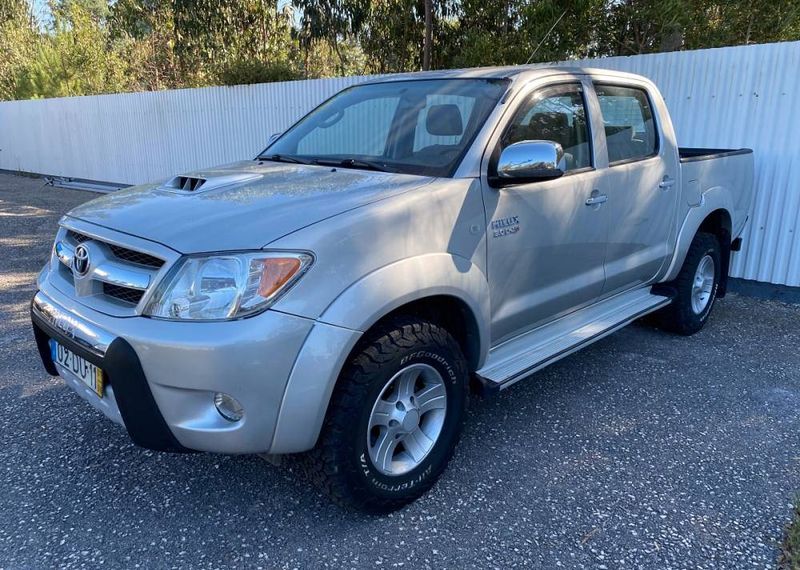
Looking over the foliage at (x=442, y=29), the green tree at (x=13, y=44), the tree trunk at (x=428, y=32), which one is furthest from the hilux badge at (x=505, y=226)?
the green tree at (x=13, y=44)

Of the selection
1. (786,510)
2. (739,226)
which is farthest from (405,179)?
(739,226)

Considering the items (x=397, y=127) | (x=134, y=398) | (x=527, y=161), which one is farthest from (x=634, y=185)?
(x=134, y=398)

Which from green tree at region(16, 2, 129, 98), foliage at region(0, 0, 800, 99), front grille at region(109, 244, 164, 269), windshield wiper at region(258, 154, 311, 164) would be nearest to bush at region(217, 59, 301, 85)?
foliage at region(0, 0, 800, 99)

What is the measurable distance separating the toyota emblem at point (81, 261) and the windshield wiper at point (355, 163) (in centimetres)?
132

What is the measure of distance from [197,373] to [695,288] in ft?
13.5

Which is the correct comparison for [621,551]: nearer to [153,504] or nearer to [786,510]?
[786,510]

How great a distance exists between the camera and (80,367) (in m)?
2.65

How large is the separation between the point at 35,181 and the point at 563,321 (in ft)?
57.7

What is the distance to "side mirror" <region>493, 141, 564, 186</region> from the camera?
2.92 meters

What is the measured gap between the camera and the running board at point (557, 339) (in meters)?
3.12

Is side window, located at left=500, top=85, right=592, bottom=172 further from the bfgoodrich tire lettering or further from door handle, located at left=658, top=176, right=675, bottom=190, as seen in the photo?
the bfgoodrich tire lettering

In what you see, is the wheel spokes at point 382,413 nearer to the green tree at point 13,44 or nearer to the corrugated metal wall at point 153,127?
the corrugated metal wall at point 153,127

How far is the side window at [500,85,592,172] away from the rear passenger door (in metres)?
0.18

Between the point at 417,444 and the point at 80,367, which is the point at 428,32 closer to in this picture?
the point at 417,444
